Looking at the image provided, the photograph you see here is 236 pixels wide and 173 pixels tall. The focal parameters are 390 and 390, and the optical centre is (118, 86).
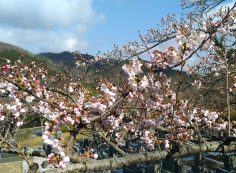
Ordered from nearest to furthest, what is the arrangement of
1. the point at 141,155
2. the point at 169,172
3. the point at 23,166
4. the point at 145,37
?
the point at 141,155 → the point at 169,172 → the point at 23,166 → the point at 145,37

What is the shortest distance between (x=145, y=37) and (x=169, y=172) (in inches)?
260

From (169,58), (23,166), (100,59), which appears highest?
(100,59)

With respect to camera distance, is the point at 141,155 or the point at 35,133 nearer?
the point at 141,155

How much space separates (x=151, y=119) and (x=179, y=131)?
540 mm

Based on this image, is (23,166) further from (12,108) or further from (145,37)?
(12,108)

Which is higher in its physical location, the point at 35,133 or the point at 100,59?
the point at 100,59

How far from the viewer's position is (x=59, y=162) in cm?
329

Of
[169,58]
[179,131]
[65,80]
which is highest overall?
[65,80]

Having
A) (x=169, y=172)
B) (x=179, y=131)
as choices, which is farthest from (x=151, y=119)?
(x=169, y=172)

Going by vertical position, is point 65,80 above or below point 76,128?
above

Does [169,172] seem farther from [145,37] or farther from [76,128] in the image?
[145,37]

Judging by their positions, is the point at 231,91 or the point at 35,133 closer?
the point at 231,91

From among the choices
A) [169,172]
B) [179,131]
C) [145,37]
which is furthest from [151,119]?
[145,37]

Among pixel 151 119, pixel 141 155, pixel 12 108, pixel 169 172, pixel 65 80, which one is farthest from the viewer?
pixel 65 80
